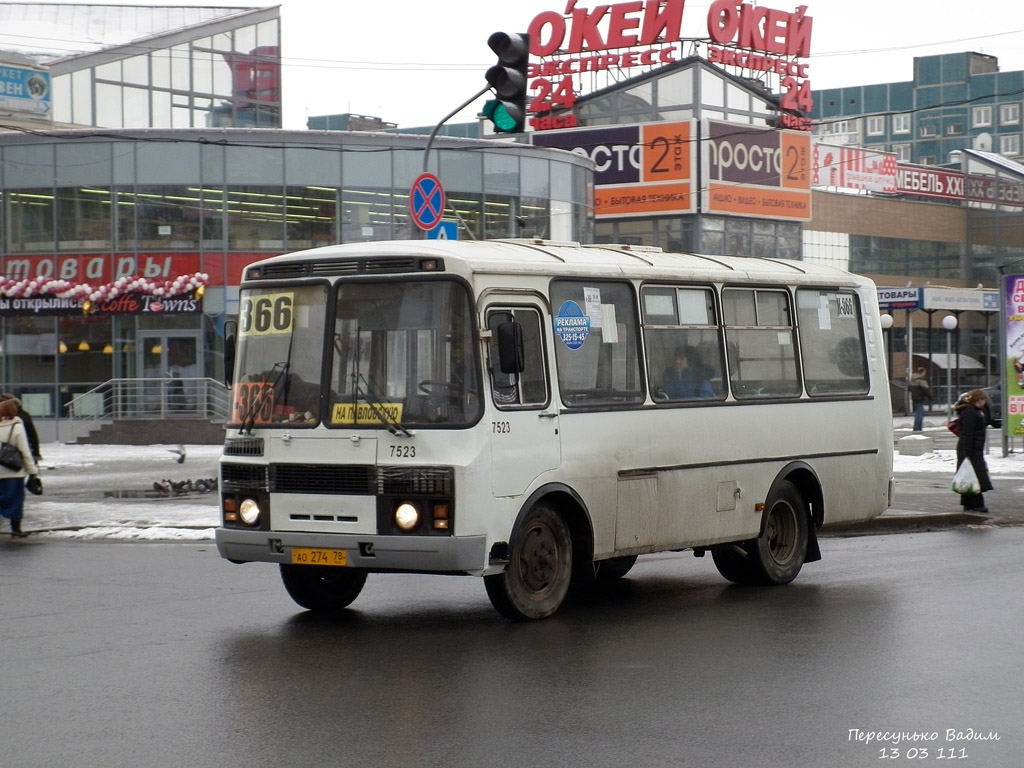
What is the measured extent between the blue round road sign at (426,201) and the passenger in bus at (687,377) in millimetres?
8367

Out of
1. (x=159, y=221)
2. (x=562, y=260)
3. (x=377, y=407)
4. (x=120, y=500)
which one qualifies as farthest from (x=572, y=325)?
(x=159, y=221)

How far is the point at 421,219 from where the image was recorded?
20156 millimetres

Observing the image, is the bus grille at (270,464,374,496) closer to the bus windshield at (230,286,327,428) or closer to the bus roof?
the bus windshield at (230,286,327,428)

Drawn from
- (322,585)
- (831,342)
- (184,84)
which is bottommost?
(322,585)

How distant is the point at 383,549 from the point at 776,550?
4.49 meters

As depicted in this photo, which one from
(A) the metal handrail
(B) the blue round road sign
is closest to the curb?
(B) the blue round road sign

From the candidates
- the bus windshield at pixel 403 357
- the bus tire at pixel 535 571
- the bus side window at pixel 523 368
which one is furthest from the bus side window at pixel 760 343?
the bus windshield at pixel 403 357

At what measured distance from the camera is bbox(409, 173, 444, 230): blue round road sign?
65.3 ft

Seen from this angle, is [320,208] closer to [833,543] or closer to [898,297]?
[898,297]

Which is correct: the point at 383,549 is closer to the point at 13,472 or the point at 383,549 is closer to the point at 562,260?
the point at 562,260

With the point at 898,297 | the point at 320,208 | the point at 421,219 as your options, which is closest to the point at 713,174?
the point at 898,297

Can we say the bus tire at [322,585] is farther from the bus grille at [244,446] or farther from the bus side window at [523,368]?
the bus side window at [523,368]

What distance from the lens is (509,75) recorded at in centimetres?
1675

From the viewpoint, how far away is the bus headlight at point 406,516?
9930 mm
